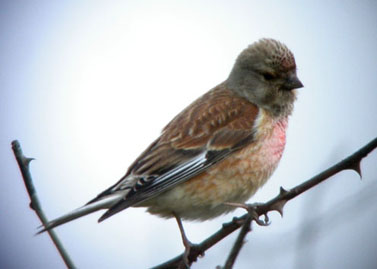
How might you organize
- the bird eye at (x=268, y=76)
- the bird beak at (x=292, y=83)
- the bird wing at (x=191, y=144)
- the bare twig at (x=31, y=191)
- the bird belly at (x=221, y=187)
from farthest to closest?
the bird eye at (x=268, y=76) → the bird beak at (x=292, y=83) → the bird belly at (x=221, y=187) → the bird wing at (x=191, y=144) → the bare twig at (x=31, y=191)

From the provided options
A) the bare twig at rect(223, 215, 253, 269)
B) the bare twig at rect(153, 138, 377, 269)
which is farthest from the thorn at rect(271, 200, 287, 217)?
the bare twig at rect(223, 215, 253, 269)

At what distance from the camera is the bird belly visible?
428 centimetres

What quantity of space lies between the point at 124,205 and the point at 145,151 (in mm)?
1084

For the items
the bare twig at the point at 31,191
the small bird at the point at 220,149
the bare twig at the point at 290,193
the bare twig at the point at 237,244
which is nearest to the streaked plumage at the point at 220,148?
the small bird at the point at 220,149

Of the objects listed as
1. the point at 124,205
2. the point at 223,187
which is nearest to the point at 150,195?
the point at 124,205

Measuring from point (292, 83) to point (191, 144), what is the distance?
1076 mm

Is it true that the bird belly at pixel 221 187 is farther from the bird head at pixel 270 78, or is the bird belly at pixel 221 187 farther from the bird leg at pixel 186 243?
the bird head at pixel 270 78

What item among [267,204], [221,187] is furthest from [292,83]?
[267,204]

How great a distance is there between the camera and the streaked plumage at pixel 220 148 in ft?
13.9

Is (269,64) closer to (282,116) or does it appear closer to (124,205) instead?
(282,116)

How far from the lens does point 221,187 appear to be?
4.31 m

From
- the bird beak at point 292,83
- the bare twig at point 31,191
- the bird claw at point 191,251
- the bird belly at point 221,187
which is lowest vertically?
the bird claw at point 191,251

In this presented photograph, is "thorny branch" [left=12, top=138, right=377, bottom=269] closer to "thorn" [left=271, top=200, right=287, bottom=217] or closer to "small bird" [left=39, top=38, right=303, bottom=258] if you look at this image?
"thorn" [left=271, top=200, right=287, bottom=217]

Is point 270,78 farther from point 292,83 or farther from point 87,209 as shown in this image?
point 87,209
